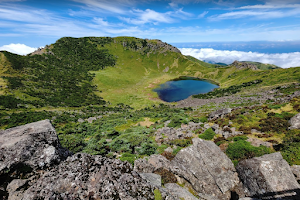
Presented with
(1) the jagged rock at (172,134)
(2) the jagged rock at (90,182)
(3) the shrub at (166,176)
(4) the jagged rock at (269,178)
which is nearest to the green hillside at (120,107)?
(1) the jagged rock at (172,134)

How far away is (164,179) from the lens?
13.6 m

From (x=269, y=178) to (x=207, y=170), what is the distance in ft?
17.2

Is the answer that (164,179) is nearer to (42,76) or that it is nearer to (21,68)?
(42,76)

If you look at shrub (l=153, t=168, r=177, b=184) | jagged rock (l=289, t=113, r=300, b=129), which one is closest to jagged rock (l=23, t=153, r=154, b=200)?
shrub (l=153, t=168, r=177, b=184)

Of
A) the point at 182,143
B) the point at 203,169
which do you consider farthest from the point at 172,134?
the point at 203,169

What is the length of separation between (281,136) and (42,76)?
158951 millimetres

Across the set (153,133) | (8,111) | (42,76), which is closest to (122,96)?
(8,111)

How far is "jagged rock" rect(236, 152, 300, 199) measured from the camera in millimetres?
12055

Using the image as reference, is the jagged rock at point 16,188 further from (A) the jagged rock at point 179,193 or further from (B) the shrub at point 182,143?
(B) the shrub at point 182,143

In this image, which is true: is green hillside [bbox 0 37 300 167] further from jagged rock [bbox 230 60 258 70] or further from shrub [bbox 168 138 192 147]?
jagged rock [bbox 230 60 258 70]

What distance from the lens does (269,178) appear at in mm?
12445

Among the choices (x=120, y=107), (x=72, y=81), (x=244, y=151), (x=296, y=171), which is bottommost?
(x=120, y=107)

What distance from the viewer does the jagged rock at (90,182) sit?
24.7 feet

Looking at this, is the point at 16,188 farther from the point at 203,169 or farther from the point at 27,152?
the point at 203,169
